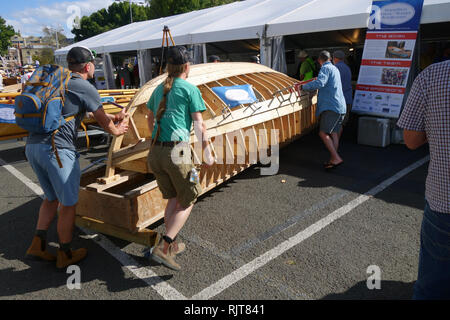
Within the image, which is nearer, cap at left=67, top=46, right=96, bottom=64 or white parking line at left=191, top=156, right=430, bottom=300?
white parking line at left=191, top=156, right=430, bottom=300

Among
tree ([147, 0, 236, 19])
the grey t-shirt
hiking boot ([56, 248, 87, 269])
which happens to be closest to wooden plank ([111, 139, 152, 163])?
the grey t-shirt

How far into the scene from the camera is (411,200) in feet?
14.3

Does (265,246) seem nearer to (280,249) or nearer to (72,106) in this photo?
(280,249)

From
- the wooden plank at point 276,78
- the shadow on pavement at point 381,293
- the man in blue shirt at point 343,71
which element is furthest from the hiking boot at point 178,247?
the man in blue shirt at point 343,71

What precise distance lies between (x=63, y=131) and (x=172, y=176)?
3.48 feet

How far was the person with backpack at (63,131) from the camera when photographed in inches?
110

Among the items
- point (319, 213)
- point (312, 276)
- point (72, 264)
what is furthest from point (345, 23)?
point (72, 264)

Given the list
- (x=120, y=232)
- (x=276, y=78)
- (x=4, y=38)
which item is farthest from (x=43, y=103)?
(x=4, y=38)

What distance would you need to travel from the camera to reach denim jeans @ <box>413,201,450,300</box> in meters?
1.73

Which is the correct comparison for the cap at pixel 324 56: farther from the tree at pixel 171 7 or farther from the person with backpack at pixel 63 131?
the tree at pixel 171 7

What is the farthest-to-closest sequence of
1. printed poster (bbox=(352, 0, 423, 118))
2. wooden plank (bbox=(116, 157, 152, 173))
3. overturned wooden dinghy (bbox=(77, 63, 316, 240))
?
printed poster (bbox=(352, 0, 423, 118)), wooden plank (bbox=(116, 157, 152, 173)), overturned wooden dinghy (bbox=(77, 63, 316, 240))

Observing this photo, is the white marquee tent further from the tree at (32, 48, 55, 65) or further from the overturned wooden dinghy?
the tree at (32, 48, 55, 65)

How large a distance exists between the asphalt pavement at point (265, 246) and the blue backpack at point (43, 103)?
119 cm

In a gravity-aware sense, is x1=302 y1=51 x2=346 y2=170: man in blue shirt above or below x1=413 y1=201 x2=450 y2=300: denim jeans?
above
